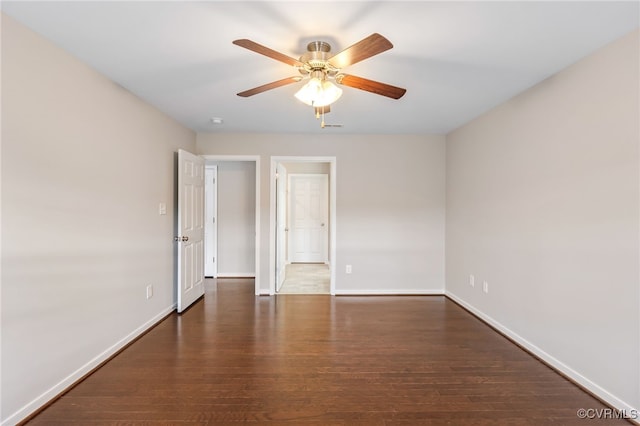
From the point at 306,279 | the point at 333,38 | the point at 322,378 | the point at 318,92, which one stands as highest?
the point at 333,38

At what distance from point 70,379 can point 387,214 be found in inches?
145

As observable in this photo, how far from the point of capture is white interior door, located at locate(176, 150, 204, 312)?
3527 mm

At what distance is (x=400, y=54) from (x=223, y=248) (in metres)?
4.30

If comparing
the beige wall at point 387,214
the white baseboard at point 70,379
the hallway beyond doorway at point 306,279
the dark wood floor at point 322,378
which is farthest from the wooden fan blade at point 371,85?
the hallway beyond doorway at point 306,279

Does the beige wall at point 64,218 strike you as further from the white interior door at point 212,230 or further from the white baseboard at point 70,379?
the white interior door at point 212,230

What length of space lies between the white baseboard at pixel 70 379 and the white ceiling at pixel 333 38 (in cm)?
221

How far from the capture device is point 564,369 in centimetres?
228

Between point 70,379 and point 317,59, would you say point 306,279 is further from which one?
point 317,59

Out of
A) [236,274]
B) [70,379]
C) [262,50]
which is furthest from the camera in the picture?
[236,274]

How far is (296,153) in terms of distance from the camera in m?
4.29

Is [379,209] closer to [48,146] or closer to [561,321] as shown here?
[561,321]

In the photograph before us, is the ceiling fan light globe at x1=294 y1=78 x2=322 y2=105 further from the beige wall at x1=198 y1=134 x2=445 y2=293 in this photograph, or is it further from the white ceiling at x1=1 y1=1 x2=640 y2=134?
the beige wall at x1=198 y1=134 x2=445 y2=293

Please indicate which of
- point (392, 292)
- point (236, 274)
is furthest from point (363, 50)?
point (236, 274)

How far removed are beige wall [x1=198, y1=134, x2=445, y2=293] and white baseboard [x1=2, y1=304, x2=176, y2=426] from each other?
176 centimetres
